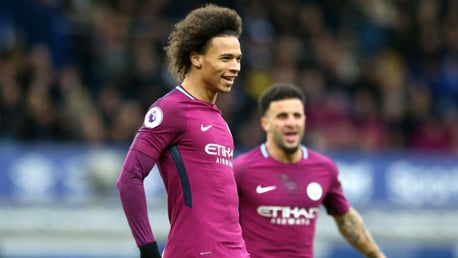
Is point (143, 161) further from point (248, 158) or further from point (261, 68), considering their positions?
point (261, 68)

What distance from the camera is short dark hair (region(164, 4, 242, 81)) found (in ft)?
21.4

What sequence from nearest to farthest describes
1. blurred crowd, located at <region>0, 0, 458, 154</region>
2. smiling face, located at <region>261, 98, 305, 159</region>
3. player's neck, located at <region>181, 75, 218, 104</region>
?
player's neck, located at <region>181, 75, 218, 104</region> < smiling face, located at <region>261, 98, 305, 159</region> < blurred crowd, located at <region>0, 0, 458, 154</region>

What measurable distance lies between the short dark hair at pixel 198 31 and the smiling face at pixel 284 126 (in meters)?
1.83

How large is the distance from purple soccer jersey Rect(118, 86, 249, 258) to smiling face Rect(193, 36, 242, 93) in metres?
0.16

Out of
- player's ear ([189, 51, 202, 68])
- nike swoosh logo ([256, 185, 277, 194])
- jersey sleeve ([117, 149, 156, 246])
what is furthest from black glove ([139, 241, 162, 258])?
nike swoosh logo ([256, 185, 277, 194])

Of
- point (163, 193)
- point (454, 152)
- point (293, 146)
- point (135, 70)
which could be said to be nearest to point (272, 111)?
point (293, 146)

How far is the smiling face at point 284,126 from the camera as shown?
836cm

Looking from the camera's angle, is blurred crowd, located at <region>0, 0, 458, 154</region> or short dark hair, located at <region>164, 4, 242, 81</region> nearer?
short dark hair, located at <region>164, 4, 242, 81</region>

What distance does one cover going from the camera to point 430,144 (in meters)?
17.0

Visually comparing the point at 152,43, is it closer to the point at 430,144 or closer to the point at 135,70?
the point at 135,70

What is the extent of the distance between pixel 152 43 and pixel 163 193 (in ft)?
9.15

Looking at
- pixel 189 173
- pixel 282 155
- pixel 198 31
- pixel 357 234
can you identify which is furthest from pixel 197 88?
pixel 357 234

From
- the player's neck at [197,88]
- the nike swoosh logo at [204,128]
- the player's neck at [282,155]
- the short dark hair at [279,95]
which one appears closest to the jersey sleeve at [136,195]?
the nike swoosh logo at [204,128]

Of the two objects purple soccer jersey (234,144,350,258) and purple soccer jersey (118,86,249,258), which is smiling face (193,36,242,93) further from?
purple soccer jersey (234,144,350,258)
